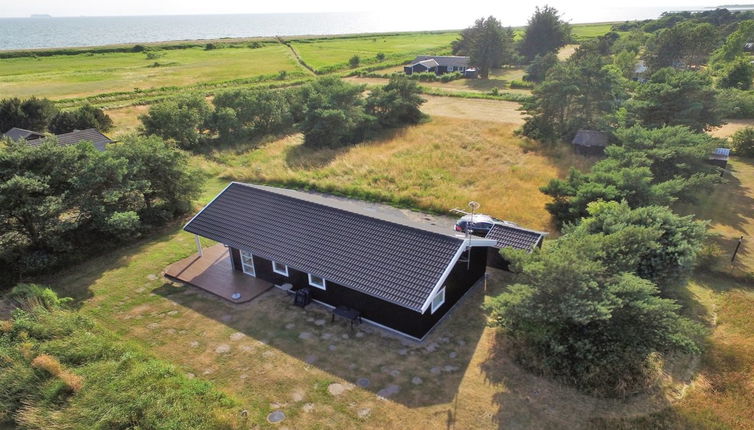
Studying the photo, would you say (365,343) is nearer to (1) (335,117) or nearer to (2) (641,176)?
(2) (641,176)

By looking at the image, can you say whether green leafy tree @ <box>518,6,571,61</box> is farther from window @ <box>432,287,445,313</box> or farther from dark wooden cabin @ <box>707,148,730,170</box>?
window @ <box>432,287,445,313</box>

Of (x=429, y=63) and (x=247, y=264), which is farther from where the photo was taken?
(x=429, y=63)

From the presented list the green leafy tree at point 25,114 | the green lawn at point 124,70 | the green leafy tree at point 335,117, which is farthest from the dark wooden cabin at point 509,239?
the green lawn at point 124,70

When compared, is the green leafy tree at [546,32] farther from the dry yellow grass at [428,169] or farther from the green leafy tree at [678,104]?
the green leafy tree at [678,104]

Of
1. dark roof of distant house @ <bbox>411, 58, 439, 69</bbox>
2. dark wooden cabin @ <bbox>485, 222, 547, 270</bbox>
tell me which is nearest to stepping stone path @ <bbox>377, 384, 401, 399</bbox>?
dark wooden cabin @ <bbox>485, 222, 547, 270</bbox>

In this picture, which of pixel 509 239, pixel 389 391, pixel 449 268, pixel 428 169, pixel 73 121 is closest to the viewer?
pixel 389 391

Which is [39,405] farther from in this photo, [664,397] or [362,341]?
[664,397]

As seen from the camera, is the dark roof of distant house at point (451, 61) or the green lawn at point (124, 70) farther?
the dark roof of distant house at point (451, 61)

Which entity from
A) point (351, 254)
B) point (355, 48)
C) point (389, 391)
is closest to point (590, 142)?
point (351, 254)
